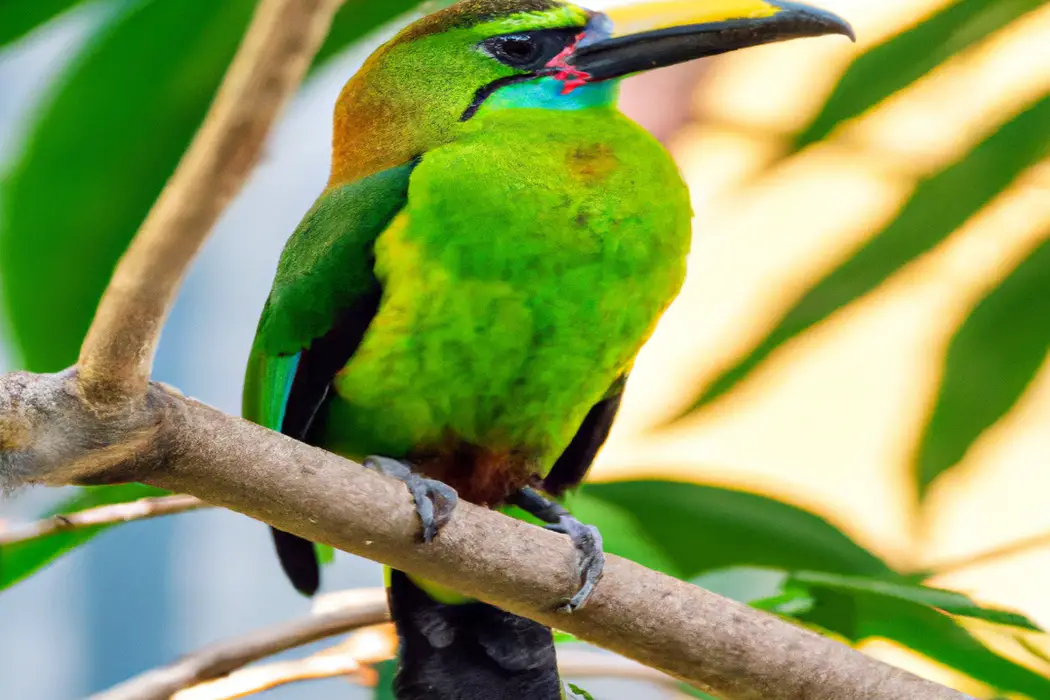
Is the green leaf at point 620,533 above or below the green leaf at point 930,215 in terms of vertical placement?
below

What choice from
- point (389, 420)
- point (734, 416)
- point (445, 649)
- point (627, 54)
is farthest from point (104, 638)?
point (734, 416)

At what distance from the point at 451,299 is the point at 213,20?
722 millimetres

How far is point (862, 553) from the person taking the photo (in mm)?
1691

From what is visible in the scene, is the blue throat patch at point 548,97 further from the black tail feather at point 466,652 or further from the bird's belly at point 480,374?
the black tail feather at point 466,652

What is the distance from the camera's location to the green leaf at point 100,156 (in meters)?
1.61

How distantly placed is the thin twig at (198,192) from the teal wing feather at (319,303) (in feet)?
1.65

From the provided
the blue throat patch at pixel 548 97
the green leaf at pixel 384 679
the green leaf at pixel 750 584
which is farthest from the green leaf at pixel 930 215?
the green leaf at pixel 384 679

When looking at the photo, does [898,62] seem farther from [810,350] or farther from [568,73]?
[810,350]

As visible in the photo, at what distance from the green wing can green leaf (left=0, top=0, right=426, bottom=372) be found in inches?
14.6

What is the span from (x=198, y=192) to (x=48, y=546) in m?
1.01

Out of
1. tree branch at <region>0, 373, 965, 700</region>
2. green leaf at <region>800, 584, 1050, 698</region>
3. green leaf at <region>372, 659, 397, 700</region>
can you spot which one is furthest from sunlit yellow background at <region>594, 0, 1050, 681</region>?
tree branch at <region>0, 373, 965, 700</region>

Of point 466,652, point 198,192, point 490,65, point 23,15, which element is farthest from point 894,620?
point 23,15

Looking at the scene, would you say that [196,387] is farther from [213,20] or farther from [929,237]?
[929,237]

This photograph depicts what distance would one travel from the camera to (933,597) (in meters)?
1.31
